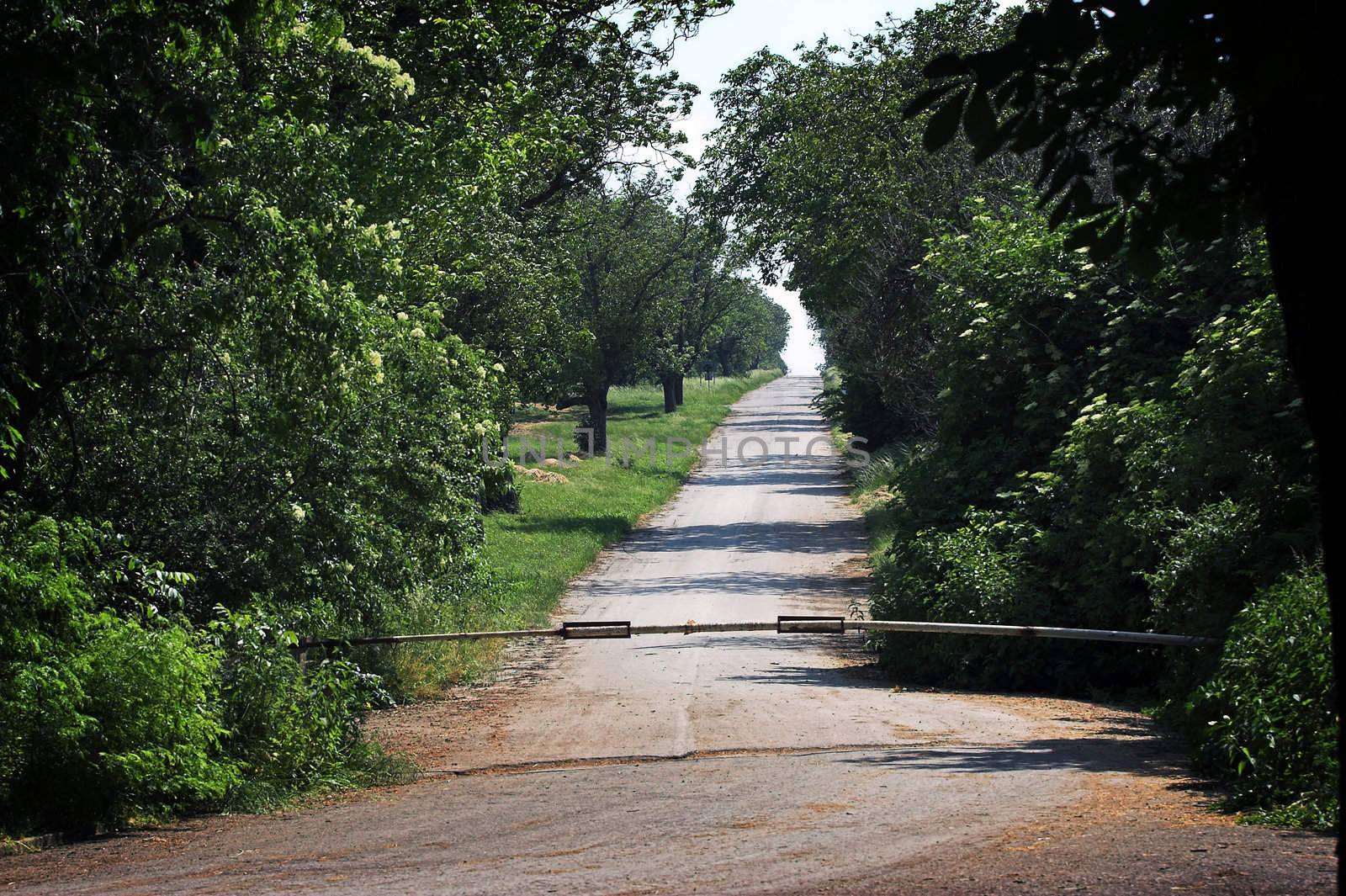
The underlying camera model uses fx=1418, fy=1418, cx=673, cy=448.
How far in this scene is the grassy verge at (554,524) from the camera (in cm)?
1678

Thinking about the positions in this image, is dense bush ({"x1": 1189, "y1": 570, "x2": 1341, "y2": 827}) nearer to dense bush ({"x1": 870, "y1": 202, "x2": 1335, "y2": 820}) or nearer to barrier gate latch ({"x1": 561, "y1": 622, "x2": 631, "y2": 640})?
dense bush ({"x1": 870, "y1": 202, "x2": 1335, "y2": 820})

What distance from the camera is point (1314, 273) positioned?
149 inches

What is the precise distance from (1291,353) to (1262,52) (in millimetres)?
919

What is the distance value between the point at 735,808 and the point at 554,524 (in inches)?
945

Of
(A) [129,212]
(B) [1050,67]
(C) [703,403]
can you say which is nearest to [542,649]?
(A) [129,212]

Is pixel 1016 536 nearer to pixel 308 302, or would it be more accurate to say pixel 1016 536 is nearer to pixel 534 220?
pixel 308 302

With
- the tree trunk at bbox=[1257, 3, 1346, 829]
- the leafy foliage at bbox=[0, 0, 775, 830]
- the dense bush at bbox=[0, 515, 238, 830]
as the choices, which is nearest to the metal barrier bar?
the leafy foliage at bbox=[0, 0, 775, 830]

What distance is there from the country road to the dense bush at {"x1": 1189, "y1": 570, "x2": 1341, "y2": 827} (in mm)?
381

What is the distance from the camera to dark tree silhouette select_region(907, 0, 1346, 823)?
11.6 feet

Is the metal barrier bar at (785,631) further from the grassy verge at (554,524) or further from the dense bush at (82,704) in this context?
the grassy verge at (554,524)

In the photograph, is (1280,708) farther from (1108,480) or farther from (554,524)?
(554,524)

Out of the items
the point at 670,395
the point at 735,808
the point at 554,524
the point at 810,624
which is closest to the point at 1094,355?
the point at 810,624

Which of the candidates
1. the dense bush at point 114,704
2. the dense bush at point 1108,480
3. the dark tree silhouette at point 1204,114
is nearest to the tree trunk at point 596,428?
the dense bush at point 1108,480

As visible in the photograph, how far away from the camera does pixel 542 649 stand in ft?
62.4
